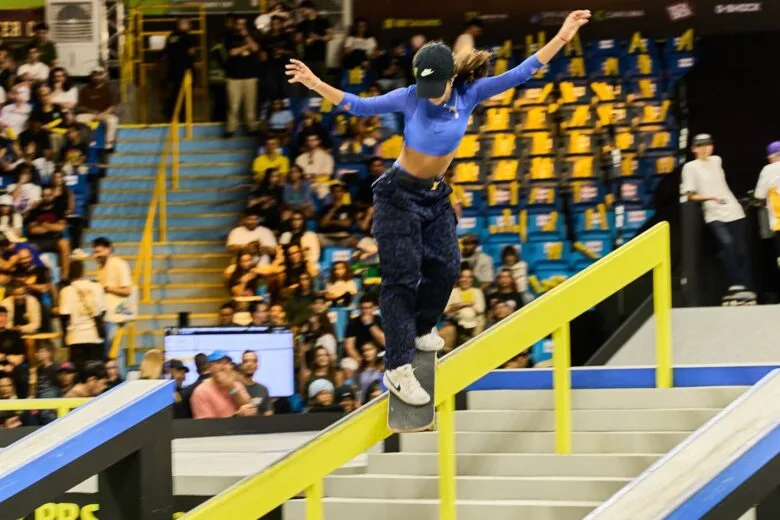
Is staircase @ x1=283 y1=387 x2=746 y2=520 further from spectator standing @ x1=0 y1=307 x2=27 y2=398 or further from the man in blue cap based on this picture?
spectator standing @ x1=0 y1=307 x2=27 y2=398

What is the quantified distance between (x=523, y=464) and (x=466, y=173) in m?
10.1

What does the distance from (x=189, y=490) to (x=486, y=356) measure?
1710 millimetres

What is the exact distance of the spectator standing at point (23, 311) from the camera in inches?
488

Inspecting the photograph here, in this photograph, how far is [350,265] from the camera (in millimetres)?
13398

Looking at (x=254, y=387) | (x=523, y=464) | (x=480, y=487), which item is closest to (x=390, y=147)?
(x=254, y=387)

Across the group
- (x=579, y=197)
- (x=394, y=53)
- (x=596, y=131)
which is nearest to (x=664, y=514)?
(x=579, y=197)

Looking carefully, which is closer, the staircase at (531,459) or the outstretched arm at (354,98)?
the outstretched arm at (354,98)

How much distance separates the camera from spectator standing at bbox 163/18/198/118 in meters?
17.8

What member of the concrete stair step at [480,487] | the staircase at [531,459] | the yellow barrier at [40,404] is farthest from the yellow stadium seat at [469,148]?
the concrete stair step at [480,487]

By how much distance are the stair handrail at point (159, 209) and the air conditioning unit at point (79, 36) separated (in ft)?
5.65

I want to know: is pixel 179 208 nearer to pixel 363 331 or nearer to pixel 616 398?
pixel 363 331

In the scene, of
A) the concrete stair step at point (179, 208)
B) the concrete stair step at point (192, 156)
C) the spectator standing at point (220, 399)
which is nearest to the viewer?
the spectator standing at point (220, 399)

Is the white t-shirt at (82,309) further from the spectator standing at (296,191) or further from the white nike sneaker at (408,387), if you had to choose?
the white nike sneaker at (408,387)

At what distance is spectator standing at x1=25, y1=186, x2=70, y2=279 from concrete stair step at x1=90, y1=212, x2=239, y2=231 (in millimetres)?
1437
